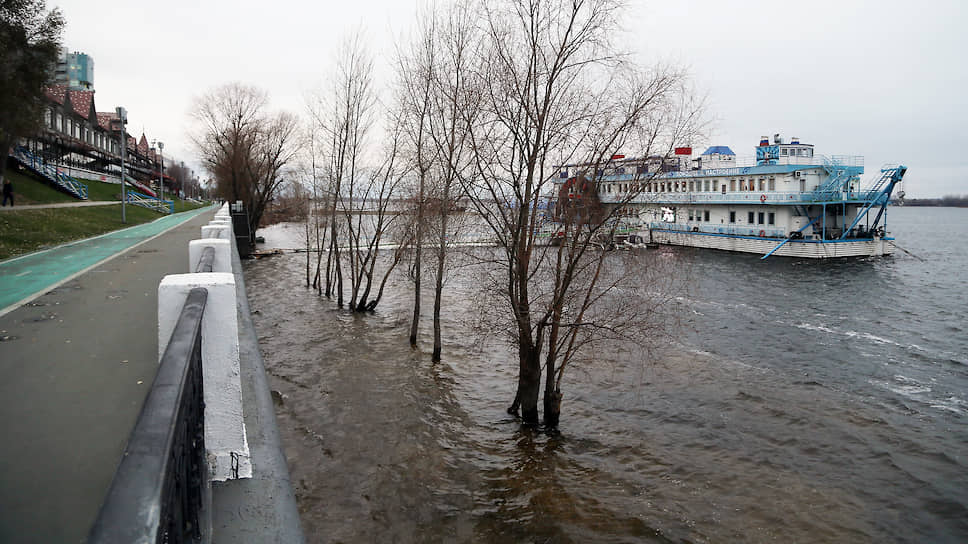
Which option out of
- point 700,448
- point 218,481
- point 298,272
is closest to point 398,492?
point 700,448

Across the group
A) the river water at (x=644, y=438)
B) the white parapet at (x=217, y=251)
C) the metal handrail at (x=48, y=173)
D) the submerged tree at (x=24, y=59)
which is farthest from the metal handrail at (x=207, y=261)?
the metal handrail at (x=48, y=173)

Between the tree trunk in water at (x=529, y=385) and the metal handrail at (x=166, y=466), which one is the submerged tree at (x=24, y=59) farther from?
the metal handrail at (x=166, y=466)

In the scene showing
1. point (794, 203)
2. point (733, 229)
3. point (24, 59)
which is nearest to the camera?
point (24, 59)

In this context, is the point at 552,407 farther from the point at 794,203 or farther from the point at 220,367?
the point at 794,203

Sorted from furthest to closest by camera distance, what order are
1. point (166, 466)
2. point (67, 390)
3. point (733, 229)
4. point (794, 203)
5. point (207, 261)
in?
1. point (733, 229)
2. point (794, 203)
3. point (207, 261)
4. point (67, 390)
5. point (166, 466)

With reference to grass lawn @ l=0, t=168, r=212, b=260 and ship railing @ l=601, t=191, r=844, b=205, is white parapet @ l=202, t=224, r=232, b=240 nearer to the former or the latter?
grass lawn @ l=0, t=168, r=212, b=260

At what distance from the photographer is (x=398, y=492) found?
10742mm

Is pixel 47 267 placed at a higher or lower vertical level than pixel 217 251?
lower

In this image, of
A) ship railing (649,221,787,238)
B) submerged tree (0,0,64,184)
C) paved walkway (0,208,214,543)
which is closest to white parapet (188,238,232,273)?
paved walkway (0,208,214,543)

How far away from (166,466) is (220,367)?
1817 millimetres

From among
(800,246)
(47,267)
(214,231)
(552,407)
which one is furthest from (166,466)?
(800,246)

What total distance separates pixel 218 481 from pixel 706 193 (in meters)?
56.2

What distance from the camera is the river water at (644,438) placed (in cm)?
1030

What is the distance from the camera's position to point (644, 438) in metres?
13.7
